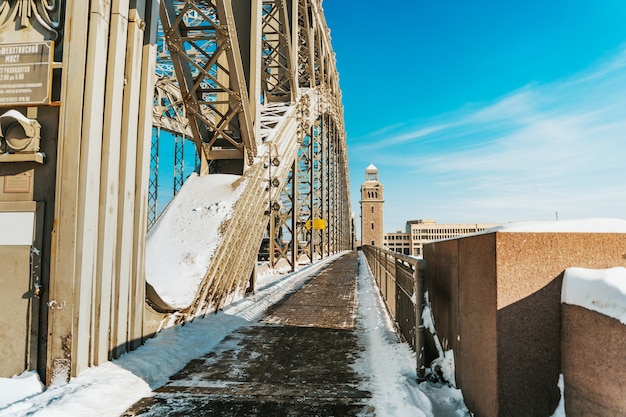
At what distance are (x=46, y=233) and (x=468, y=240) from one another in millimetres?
3847

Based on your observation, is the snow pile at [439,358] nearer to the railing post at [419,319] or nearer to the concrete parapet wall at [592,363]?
the railing post at [419,319]

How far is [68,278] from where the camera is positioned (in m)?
3.86

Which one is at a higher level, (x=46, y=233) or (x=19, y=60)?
(x=19, y=60)

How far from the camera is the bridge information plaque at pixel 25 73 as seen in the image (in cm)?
404

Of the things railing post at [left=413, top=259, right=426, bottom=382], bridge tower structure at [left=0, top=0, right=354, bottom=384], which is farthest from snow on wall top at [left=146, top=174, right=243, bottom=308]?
railing post at [left=413, top=259, right=426, bottom=382]

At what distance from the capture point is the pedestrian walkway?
3445 mm

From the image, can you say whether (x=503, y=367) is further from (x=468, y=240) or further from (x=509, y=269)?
(x=468, y=240)

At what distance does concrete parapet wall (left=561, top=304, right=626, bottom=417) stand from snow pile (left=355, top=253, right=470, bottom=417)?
106cm

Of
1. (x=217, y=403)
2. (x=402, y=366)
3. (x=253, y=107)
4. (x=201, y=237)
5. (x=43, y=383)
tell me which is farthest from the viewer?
(x=253, y=107)

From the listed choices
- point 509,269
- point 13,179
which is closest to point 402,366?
point 509,269

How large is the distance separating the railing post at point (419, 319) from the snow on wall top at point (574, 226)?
5.57 feet

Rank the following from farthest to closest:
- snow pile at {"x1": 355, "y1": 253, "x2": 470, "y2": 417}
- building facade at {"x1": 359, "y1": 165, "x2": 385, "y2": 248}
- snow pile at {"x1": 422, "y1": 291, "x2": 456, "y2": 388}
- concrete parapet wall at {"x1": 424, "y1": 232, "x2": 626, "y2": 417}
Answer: building facade at {"x1": 359, "y1": 165, "x2": 385, "y2": 248}, snow pile at {"x1": 422, "y1": 291, "x2": 456, "y2": 388}, snow pile at {"x1": 355, "y1": 253, "x2": 470, "y2": 417}, concrete parapet wall at {"x1": 424, "y1": 232, "x2": 626, "y2": 417}

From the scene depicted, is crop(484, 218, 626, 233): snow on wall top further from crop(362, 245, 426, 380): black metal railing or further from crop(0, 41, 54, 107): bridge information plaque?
crop(0, 41, 54, 107): bridge information plaque

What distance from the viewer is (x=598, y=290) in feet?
A: 6.69
